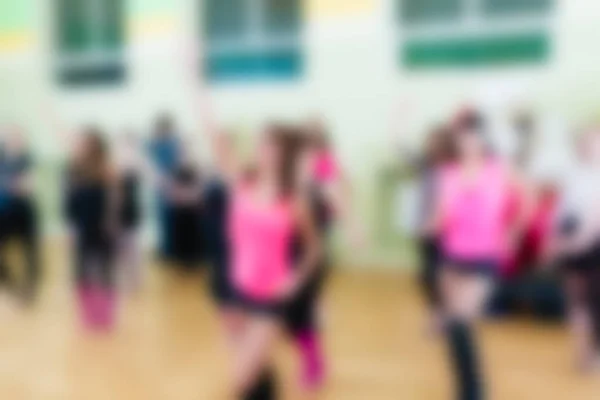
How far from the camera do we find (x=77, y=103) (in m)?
2.79

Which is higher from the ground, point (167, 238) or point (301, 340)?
point (167, 238)

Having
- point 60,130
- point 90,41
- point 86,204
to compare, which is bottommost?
point 86,204

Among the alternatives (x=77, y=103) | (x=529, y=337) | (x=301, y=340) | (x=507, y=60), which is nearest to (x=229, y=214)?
(x=301, y=340)

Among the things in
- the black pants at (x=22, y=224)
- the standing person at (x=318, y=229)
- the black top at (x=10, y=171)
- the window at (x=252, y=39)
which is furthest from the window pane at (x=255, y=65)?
the black pants at (x=22, y=224)

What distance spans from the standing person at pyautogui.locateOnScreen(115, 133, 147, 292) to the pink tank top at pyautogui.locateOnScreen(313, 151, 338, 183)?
0.49 metres

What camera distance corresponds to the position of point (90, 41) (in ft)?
9.04

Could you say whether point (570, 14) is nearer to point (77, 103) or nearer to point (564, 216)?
point (564, 216)

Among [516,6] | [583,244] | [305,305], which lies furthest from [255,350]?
[516,6]

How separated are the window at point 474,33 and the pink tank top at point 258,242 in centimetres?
68

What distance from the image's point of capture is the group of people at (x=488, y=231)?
2.65m

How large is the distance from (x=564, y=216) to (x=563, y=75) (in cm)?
38

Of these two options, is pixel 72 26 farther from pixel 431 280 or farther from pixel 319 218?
pixel 431 280

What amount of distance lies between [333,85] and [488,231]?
56 centimetres

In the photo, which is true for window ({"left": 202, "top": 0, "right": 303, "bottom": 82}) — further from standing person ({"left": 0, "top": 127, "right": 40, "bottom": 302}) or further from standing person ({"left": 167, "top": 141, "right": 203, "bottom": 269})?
standing person ({"left": 0, "top": 127, "right": 40, "bottom": 302})
